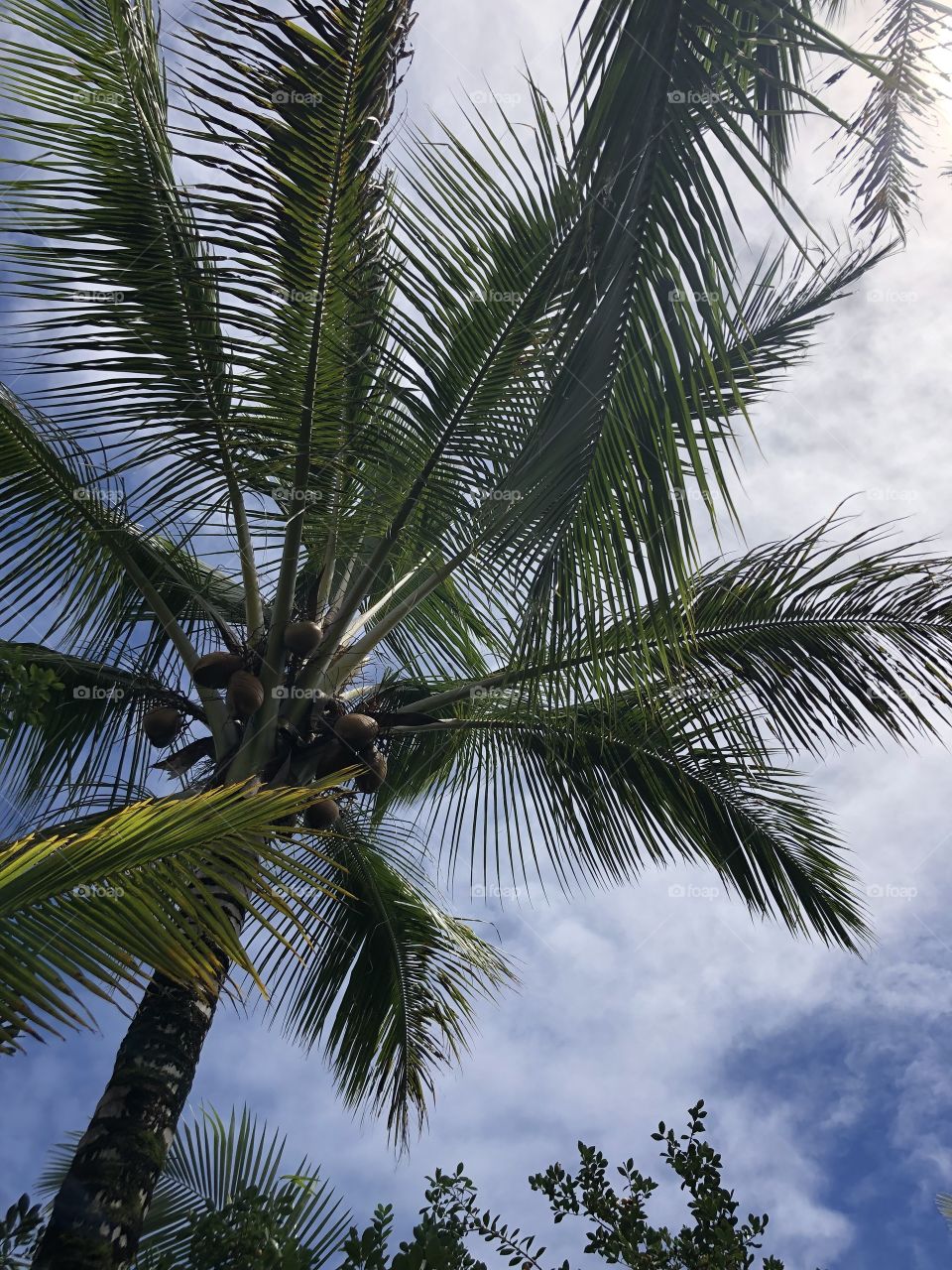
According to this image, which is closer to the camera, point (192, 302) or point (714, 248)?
point (714, 248)

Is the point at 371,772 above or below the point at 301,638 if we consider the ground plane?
below

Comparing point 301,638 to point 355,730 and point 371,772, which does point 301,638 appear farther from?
point 371,772

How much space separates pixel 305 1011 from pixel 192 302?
379 centimetres

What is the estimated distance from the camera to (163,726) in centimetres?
469

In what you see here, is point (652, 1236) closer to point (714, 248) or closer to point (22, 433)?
point (714, 248)

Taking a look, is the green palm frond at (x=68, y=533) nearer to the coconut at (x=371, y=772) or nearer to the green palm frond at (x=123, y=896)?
the coconut at (x=371, y=772)

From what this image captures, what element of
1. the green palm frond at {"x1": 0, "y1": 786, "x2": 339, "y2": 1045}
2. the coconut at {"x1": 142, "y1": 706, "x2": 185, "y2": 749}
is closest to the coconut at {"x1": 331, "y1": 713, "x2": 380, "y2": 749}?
the coconut at {"x1": 142, "y1": 706, "x2": 185, "y2": 749}

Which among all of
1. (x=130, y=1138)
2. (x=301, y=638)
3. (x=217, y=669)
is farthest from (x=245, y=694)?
(x=130, y=1138)

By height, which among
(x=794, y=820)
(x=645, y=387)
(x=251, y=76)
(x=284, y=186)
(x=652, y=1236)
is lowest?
(x=652, y=1236)

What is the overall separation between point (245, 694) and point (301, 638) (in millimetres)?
338

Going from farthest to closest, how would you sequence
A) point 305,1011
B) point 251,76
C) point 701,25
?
point 305,1011 < point 251,76 < point 701,25

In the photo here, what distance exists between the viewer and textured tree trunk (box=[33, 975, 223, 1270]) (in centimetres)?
317

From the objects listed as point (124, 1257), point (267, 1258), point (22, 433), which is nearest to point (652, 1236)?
point (267, 1258)

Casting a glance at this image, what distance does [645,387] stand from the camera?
3301mm
